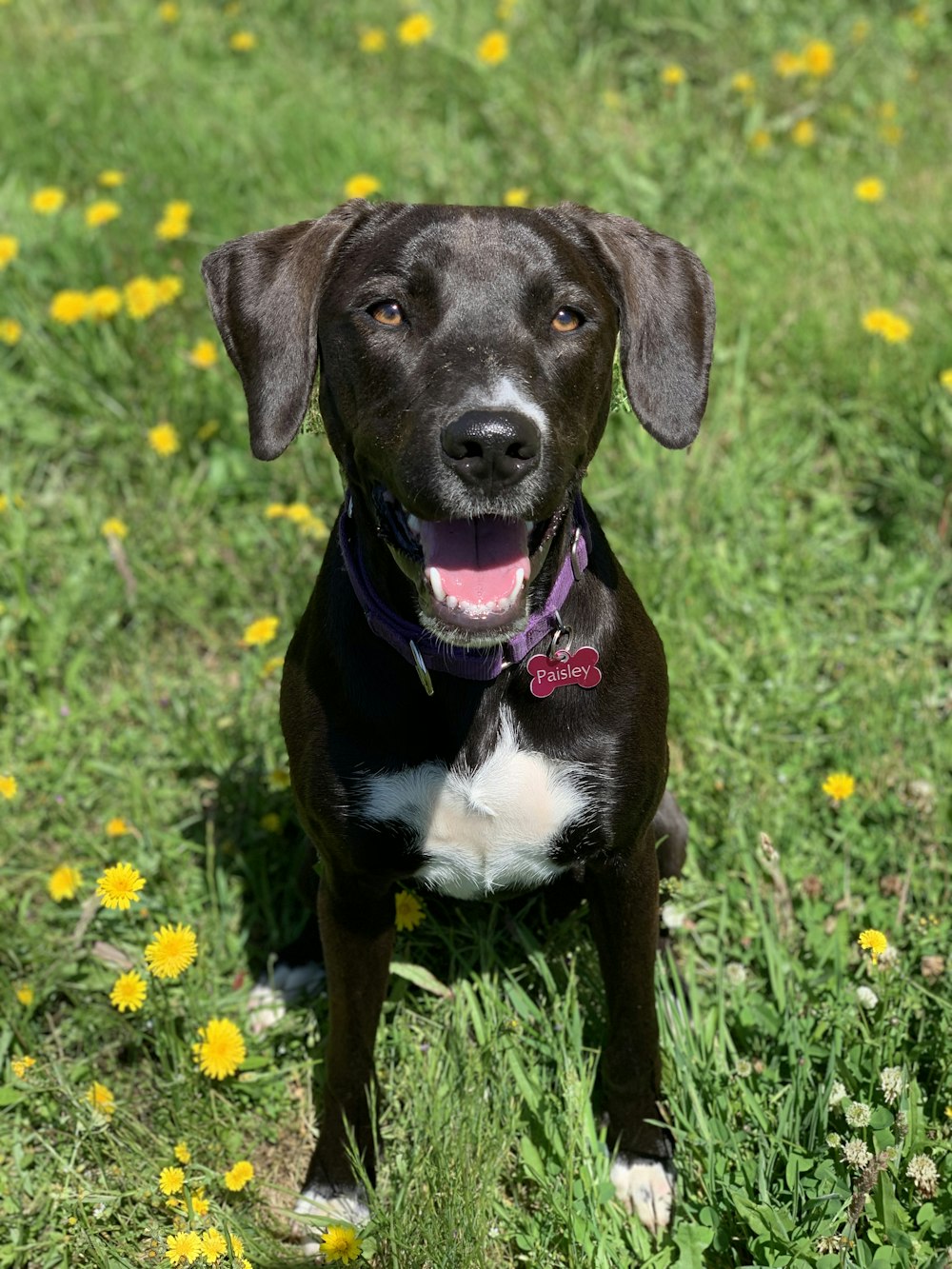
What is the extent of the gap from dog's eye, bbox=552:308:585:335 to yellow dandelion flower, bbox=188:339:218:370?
2284 mm

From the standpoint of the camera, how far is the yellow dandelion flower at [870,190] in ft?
16.3

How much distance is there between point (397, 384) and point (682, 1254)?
1.62 meters

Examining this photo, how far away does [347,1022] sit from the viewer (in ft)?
9.32

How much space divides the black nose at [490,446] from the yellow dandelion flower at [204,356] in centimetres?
249

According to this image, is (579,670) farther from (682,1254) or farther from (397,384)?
(682,1254)

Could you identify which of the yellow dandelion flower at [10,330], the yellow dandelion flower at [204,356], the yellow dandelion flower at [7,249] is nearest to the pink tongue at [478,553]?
the yellow dandelion flower at [204,356]

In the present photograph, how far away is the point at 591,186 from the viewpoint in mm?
5141

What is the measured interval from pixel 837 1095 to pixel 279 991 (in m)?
1.34

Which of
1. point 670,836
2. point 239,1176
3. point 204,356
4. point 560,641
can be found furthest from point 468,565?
point 204,356

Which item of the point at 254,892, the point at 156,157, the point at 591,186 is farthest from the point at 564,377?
the point at 156,157

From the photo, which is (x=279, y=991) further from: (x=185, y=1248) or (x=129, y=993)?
(x=185, y=1248)

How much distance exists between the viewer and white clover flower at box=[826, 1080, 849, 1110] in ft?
8.29

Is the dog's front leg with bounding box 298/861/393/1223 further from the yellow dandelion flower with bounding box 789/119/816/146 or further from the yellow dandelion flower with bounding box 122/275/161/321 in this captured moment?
the yellow dandelion flower with bounding box 789/119/816/146

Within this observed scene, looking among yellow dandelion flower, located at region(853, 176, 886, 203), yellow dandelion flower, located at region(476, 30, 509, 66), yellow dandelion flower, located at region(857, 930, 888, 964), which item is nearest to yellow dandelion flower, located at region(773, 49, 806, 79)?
yellow dandelion flower, located at region(853, 176, 886, 203)
